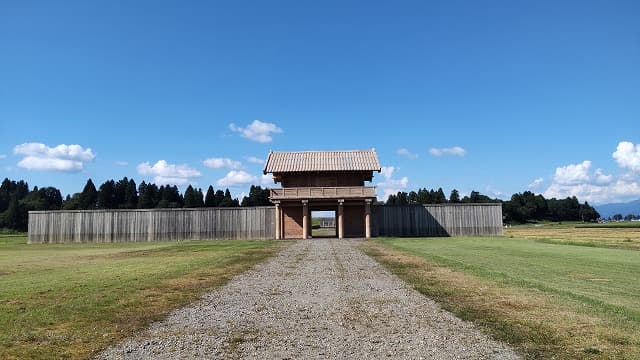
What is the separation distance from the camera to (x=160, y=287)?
12.8 meters

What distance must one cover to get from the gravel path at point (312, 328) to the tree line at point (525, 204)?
126 meters

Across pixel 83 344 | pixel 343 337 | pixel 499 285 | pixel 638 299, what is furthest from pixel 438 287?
pixel 83 344

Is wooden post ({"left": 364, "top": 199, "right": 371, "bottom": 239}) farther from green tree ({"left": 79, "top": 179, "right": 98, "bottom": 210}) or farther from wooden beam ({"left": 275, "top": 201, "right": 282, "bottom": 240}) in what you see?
green tree ({"left": 79, "top": 179, "right": 98, "bottom": 210})

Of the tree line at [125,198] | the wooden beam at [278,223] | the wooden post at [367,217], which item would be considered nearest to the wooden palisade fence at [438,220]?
the wooden post at [367,217]

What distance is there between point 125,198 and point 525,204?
12887 cm

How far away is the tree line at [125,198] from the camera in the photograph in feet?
396

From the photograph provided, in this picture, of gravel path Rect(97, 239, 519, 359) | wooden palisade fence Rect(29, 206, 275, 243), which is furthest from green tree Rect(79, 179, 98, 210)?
gravel path Rect(97, 239, 519, 359)

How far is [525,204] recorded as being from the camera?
17012cm

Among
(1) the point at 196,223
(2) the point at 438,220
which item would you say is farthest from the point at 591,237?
(1) the point at 196,223

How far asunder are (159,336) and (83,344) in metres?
1.06

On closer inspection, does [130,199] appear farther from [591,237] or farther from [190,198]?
[591,237]

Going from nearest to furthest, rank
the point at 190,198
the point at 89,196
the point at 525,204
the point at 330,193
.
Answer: the point at 330,193, the point at 89,196, the point at 190,198, the point at 525,204

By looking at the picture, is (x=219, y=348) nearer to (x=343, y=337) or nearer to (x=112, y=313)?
(x=343, y=337)

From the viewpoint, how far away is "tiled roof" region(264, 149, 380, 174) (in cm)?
4766
